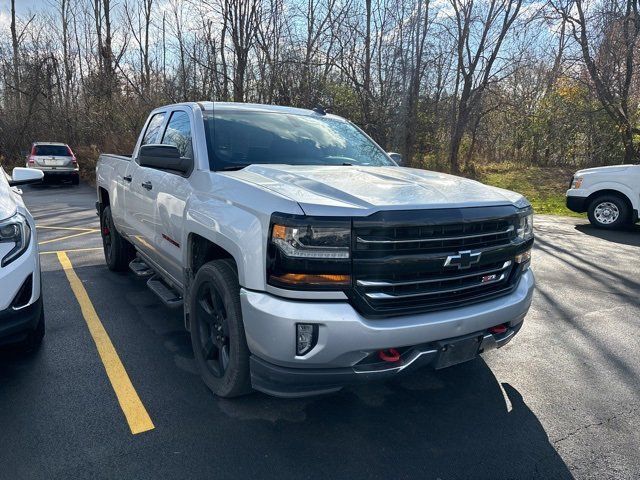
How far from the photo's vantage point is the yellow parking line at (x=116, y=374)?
111 inches

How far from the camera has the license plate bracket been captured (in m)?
2.58

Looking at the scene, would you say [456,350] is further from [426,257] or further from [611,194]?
[611,194]

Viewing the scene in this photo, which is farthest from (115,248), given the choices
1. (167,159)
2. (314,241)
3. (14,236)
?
(314,241)

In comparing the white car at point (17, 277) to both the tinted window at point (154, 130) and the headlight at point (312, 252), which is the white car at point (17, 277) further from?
the headlight at point (312, 252)

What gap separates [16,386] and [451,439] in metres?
2.87

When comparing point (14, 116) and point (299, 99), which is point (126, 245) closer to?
point (299, 99)

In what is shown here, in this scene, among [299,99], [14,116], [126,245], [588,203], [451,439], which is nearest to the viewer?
[451,439]

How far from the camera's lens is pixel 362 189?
8.91 ft

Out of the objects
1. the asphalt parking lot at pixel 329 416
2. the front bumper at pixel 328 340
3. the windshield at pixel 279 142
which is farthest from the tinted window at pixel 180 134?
the front bumper at pixel 328 340

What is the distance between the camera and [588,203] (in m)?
10.1

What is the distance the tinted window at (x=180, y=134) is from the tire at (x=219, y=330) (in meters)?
1.13

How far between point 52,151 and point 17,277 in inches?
711

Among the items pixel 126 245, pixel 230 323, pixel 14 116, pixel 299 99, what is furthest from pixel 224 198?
pixel 14 116

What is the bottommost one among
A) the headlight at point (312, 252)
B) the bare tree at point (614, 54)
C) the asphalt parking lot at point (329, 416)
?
the asphalt parking lot at point (329, 416)
